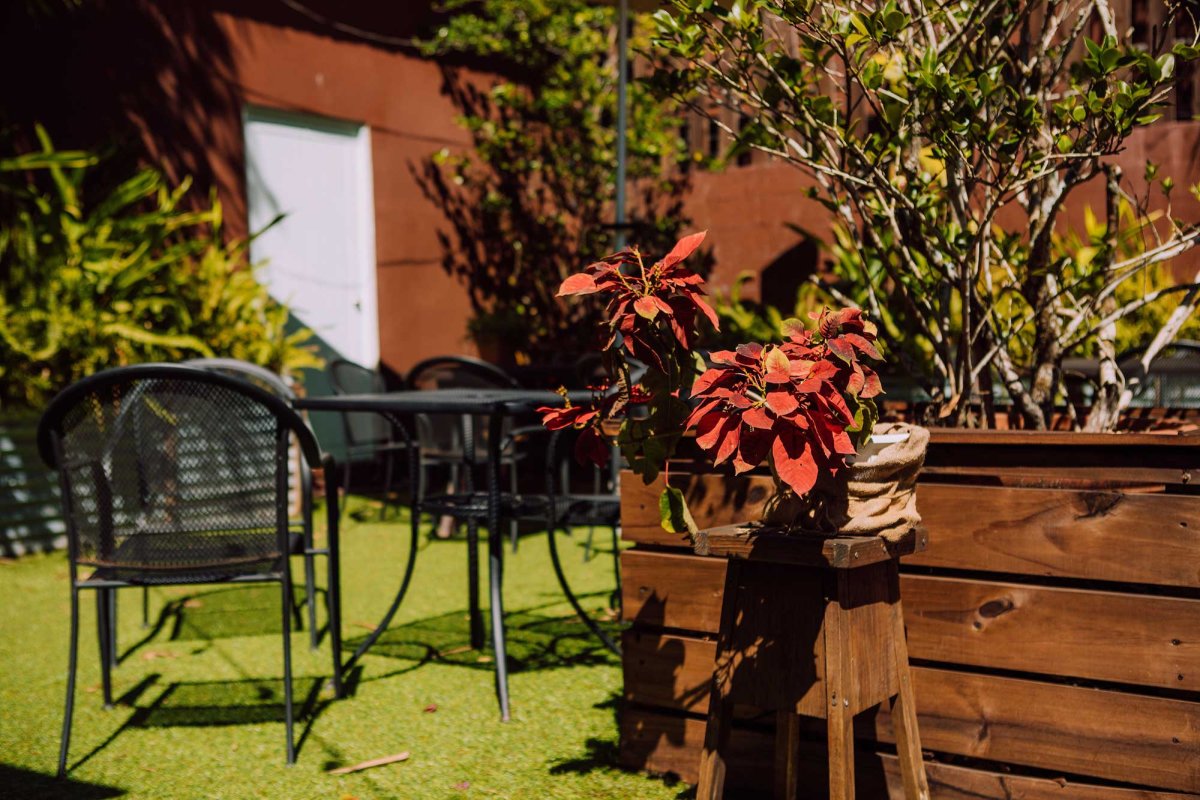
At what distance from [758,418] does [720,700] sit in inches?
23.9

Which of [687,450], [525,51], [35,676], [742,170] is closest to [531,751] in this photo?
[687,450]

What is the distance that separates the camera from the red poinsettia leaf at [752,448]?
1.78 meters

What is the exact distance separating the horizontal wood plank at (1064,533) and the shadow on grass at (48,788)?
1.84 meters

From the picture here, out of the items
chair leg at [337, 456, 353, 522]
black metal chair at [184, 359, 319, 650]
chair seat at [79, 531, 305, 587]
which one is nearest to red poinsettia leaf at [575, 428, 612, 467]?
chair seat at [79, 531, 305, 587]

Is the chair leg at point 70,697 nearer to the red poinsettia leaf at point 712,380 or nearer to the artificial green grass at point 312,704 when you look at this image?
the artificial green grass at point 312,704

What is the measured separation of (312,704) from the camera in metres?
3.19

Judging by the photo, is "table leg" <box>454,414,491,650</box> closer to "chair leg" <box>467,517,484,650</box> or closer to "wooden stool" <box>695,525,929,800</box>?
"chair leg" <box>467,517,484,650</box>

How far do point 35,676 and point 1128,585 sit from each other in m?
3.04

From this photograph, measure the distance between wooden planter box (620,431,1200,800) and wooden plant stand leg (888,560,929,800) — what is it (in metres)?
0.22

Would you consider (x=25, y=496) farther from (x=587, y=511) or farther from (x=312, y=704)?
(x=587, y=511)

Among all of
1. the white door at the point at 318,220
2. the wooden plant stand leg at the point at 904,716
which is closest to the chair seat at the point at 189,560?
the wooden plant stand leg at the point at 904,716

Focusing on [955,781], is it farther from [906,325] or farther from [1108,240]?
[906,325]

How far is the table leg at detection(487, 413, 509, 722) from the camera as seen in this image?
3064 mm

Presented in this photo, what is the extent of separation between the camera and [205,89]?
6.95 metres
